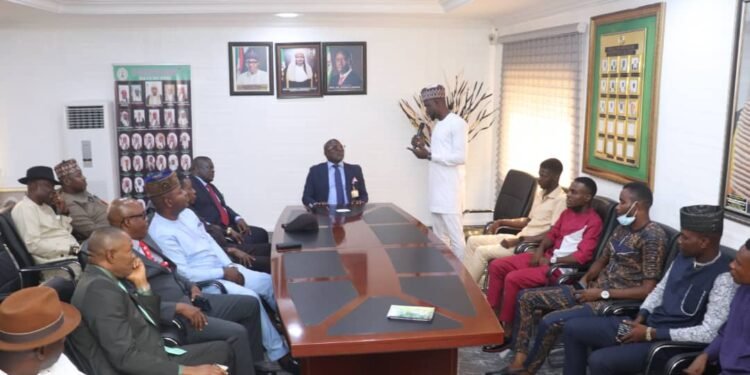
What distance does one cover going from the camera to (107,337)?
2.62 m

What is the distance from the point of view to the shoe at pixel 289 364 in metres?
4.00

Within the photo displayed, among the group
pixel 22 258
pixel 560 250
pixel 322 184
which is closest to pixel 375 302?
pixel 560 250

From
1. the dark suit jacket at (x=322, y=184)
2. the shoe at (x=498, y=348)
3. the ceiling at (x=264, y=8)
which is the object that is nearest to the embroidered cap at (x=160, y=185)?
the dark suit jacket at (x=322, y=184)

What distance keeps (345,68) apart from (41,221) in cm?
394

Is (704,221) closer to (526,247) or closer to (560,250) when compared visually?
(560,250)

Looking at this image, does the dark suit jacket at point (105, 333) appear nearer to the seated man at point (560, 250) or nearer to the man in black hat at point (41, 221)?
the man in black hat at point (41, 221)

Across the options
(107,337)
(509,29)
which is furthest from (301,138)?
(107,337)

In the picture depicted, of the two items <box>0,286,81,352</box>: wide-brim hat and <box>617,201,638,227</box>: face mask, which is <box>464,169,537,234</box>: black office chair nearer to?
<box>617,201,638,227</box>: face mask

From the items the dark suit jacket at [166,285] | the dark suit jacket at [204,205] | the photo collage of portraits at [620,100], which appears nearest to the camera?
the dark suit jacket at [166,285]

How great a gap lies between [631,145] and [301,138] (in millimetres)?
4040

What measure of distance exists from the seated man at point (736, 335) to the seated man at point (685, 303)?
164mm

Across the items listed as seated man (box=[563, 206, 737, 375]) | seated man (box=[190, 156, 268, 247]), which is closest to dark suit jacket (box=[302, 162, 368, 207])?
seated man (box=[190, 156, 268, 247])

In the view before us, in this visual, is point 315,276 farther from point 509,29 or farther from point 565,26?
point 509,29

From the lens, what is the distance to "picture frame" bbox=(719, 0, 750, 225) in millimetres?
3424
